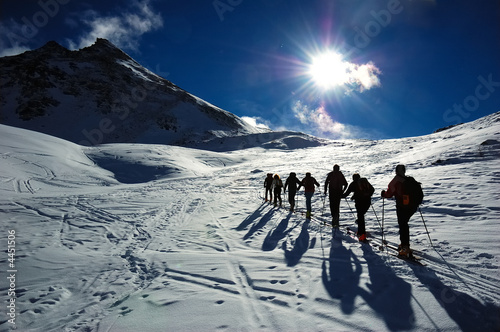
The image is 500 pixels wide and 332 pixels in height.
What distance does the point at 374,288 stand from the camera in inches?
158

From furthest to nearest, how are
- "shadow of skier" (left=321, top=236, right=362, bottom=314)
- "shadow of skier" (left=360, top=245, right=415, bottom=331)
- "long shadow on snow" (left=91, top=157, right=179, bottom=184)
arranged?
"long shadow on snow" (left=91, top=157, right=179, bottom=184) < "shadow of skier" (left=321, top=236, right=362, bottom=314) < "shadow of skier" (left=360, top=245, right=415, bottom=331)

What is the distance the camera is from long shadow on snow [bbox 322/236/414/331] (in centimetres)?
331

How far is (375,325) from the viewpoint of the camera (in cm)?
313

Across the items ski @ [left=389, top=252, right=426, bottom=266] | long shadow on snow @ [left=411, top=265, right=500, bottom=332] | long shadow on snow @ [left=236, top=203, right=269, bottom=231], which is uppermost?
long shadow on snow @ [left=236, top=203, right=269, bottom=231]

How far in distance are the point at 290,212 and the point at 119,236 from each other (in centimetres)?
702

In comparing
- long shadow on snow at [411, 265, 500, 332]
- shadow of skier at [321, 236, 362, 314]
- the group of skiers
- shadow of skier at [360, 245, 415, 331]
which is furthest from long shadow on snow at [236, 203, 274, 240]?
long shadow on snow at [411, 265, 500, 332]

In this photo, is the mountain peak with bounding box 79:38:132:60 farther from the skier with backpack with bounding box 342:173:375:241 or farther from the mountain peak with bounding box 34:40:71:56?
the skier with backpack with bounding box 342:173:375:241

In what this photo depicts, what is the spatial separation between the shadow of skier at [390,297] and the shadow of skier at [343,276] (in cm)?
21

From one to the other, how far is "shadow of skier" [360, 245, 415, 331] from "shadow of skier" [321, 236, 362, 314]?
0.21 meters

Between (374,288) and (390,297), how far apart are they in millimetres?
323

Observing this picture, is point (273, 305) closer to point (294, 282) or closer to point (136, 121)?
point (294, 282)

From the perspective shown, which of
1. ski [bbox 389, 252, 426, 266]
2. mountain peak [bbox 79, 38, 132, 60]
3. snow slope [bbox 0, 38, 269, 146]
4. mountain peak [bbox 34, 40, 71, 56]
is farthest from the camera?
mountain peak [bbox 79, 38, 132, 60]

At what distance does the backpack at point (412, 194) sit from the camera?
538 cm

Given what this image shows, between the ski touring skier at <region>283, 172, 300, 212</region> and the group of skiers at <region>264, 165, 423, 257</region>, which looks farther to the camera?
the ski touring skier at <region>283, 172, 300, 212</region>
